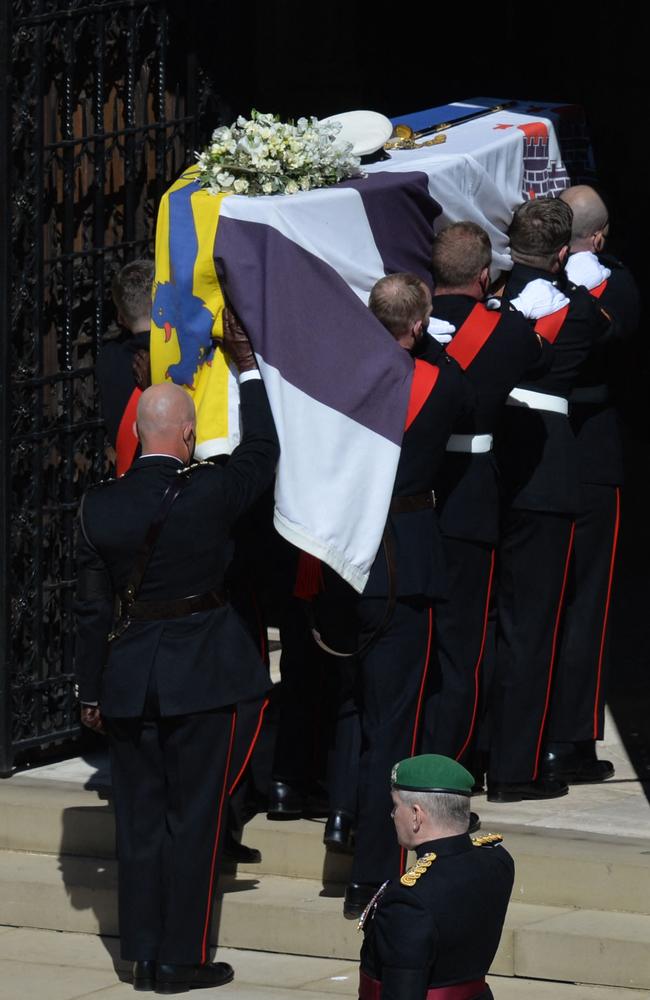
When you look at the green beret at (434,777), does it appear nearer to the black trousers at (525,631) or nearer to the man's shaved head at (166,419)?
the man's shaved head at (166,419)

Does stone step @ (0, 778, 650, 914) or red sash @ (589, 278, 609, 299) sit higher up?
red sash @ (589, 278, 609, 299)

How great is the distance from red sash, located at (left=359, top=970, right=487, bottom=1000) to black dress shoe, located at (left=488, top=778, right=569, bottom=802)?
2.56 meters

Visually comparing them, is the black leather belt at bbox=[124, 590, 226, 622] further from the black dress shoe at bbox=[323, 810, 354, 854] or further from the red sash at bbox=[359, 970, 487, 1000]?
the red sash at bbox=[359, 970, 487, 1000]

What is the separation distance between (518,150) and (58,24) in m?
1.62

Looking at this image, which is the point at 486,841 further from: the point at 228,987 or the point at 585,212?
the point at 585,212

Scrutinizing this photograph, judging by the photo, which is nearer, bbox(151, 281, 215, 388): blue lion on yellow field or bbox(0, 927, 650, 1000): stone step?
bbox(0, 927, 650, 1000): stone step

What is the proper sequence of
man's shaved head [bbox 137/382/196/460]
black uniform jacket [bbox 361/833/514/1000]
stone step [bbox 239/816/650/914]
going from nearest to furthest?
black uniform jacket [bbox 361/833/514/1000] → man's shaved head [bbox 137/382/196/460] → stone step [bbox 239/816/650/914]

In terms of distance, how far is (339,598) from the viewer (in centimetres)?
607

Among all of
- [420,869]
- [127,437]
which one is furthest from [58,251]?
[420,869]

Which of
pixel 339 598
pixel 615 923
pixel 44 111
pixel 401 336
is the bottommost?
pixel 615 923

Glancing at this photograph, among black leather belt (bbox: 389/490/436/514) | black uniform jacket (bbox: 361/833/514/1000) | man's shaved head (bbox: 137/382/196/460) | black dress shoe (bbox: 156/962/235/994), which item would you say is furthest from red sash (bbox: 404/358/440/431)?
black uniform jacket (bbox: 361/833/514/1000)

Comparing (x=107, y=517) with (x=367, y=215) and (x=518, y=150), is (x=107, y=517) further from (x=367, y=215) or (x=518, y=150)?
(x=518, y=150)

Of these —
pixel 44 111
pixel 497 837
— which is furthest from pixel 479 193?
pixel 497 837

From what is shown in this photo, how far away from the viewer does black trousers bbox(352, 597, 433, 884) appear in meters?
5.96
